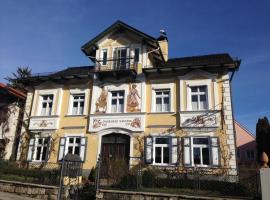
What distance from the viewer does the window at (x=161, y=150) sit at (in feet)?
54.3

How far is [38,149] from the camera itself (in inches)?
770

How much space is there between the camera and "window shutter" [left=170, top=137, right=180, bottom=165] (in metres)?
16.4

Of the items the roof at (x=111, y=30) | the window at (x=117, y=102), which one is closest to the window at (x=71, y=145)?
the window at (x=117, y=102)

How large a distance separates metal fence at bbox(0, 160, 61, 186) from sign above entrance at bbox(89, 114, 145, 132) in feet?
11.7

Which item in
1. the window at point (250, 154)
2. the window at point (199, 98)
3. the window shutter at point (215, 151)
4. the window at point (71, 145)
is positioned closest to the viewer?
the window shutter at point (215, 151)

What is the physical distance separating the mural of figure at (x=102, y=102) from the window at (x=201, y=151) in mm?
6480

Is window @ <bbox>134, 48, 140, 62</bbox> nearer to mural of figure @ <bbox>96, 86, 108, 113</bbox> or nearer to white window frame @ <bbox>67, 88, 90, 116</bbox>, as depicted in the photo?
mural of figure @ <bbox>96, 86, 108, 113</bbox>

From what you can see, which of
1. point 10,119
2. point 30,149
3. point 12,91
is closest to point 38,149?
point 30,149

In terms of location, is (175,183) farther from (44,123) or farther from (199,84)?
(44,123)

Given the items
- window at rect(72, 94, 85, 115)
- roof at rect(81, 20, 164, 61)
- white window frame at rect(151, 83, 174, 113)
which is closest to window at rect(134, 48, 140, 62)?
roof at rect(81, 20, 164, 61)

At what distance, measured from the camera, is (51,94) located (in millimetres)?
20469

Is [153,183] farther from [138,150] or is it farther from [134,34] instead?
[134,34]

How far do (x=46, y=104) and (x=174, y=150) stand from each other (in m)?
10.4

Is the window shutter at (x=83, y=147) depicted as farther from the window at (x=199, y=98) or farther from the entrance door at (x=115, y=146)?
the window at (x=199, y=98)
